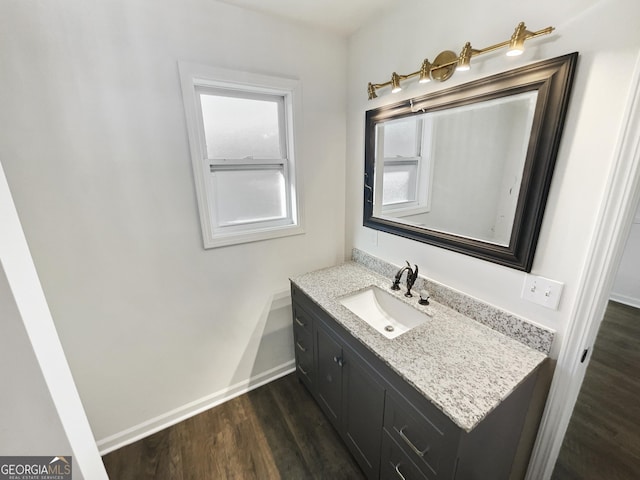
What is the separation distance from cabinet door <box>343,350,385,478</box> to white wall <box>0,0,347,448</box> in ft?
2.71

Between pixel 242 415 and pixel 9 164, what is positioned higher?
pixel 9 164

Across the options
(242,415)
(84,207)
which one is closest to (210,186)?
(84,207)

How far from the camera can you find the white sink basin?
1.53m

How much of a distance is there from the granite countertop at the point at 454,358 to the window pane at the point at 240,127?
112 cm

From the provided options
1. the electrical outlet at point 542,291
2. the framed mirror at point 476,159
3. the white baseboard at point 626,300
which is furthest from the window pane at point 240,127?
the white baseboard at point 626,300

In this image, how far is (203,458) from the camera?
155cm

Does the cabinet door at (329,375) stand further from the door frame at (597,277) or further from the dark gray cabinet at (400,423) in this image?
the door frame at (597,277)

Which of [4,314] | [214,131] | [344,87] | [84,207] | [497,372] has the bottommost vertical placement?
[497,372]

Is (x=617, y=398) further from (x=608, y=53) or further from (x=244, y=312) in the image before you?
(x=244, y=312)

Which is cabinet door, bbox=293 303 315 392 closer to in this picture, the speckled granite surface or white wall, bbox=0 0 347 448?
white wall, bbox=0 0 347 448

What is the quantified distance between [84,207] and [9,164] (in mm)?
295

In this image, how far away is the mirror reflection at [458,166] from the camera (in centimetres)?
110

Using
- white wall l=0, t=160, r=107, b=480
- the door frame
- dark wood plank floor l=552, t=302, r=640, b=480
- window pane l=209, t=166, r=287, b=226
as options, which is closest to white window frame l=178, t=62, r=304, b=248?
window pane l=209, t=166, r=287, b=226

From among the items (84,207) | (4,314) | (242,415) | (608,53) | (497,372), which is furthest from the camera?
(242,415)
